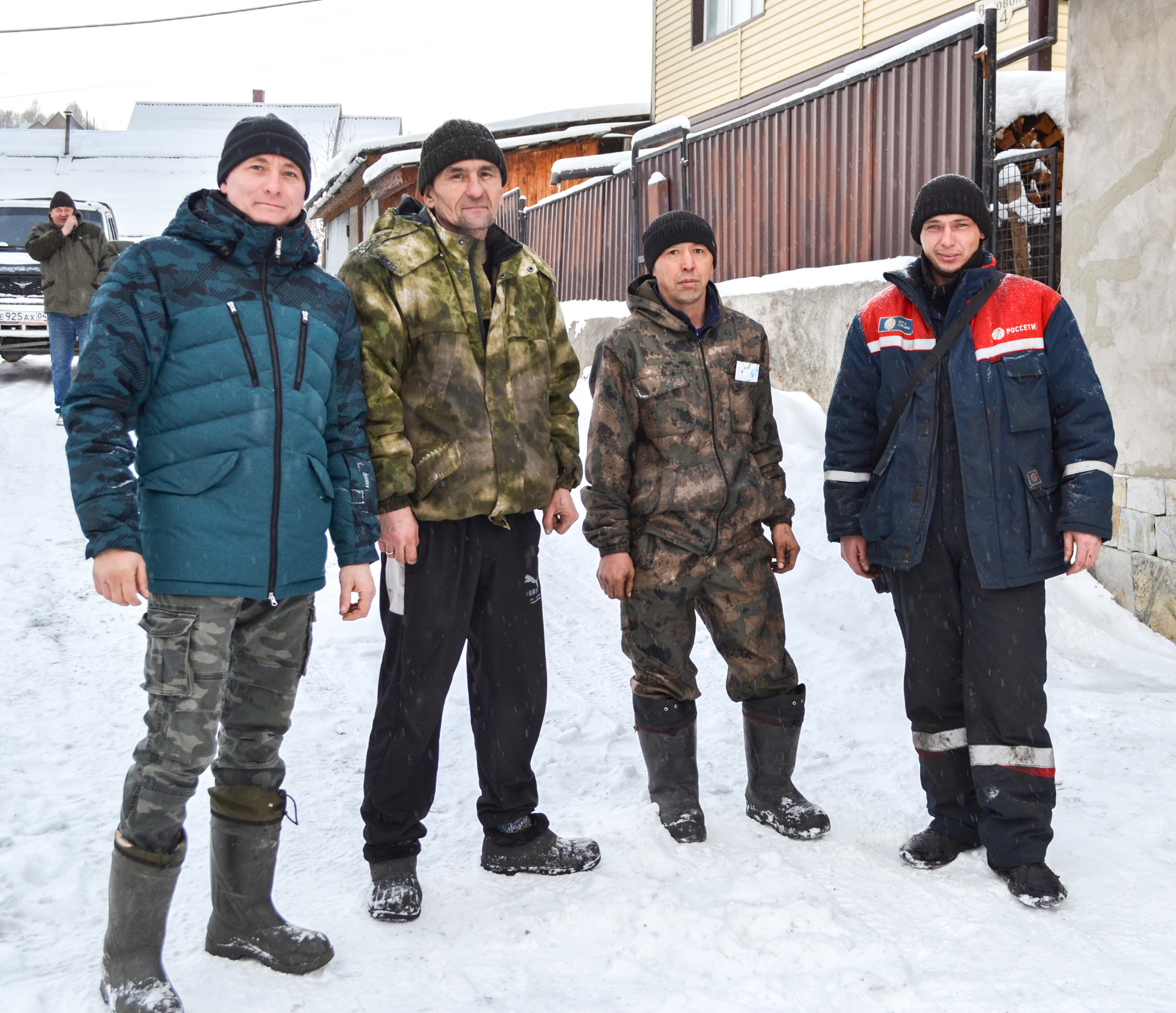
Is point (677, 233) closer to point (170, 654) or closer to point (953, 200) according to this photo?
point (953, 200)

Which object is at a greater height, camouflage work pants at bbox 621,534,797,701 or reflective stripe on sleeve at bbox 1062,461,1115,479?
reflective stripe on sleeve at bbox 1062,461,1115,479

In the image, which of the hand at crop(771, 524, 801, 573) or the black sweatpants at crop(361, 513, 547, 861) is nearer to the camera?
the black sweatpants at crop(361, 513, 547, 861)

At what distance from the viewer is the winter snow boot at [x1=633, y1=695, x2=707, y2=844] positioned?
3.16 m

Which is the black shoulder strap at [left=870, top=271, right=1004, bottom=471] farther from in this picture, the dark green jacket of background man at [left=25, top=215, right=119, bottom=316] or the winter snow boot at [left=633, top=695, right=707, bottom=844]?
the dark green jacket of background man at [left=25, top=215, right=119, bottom=316]

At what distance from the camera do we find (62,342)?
371 inches

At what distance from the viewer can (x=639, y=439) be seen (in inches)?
127

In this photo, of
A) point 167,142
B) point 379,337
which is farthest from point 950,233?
point 167,142

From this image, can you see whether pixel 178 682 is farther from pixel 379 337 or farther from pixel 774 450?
pixel 774 450

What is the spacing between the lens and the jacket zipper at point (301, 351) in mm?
2387

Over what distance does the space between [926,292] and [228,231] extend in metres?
1.94

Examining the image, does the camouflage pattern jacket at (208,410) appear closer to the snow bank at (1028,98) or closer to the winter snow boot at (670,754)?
the winter snow boot at (670,754)

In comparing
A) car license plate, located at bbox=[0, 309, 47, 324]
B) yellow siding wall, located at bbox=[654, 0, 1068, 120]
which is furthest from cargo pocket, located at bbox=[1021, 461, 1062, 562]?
car license plate, located at bbox=[0, 309, 47, 324]

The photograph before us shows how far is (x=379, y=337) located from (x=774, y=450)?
133cm

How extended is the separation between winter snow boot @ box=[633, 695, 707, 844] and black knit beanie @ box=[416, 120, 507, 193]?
5.51ft
